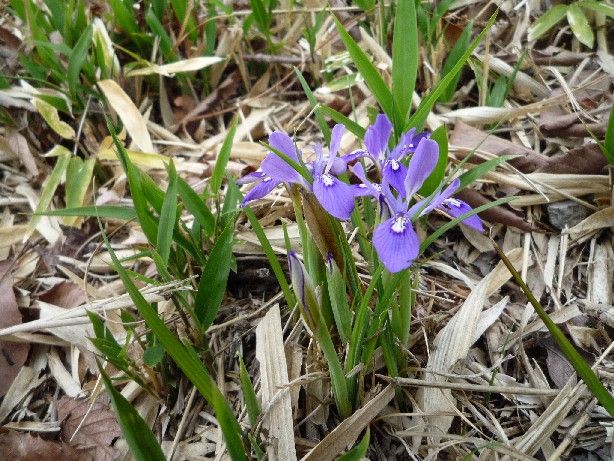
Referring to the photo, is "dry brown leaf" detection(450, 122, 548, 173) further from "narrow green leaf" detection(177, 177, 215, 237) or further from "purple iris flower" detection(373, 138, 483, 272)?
"narrow green leaf" detection(177, 177, 215, 237)

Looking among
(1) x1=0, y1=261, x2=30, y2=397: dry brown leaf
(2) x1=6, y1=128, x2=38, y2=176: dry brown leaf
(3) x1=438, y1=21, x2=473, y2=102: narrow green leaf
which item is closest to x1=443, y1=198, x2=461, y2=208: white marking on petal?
(3) x1=438, y1=21, x2=473, y2=102: narrow green leaf

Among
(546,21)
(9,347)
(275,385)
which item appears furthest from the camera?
(546,21)

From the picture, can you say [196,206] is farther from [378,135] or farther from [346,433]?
[346,433]

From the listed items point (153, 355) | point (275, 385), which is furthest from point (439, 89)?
point (153, 355)

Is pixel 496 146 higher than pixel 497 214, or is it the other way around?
pixel 496 146

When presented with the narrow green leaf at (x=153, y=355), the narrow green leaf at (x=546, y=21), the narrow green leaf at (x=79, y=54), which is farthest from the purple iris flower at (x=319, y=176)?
the narrow green leaf at (x=546, y=21)

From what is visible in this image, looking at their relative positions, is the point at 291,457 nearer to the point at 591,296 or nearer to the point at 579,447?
the point at 579,447

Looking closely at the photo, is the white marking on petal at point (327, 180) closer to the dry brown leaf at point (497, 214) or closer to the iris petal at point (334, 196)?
the iris petal at point (334, 196)

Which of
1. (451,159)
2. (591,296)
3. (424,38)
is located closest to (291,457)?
(591,296)
